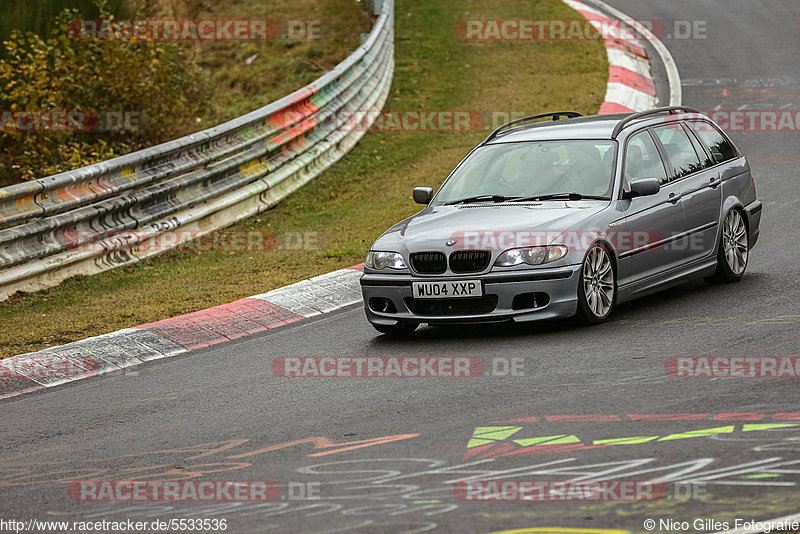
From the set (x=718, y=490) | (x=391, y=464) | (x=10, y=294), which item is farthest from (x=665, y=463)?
(x=10, y=294)

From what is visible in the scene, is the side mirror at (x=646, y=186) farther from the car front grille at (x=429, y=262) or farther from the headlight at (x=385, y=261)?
the headlight at (x=385, y=261)

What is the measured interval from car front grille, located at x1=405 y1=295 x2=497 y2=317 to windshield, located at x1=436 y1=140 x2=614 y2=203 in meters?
1.23

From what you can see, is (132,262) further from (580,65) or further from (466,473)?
(580,65)

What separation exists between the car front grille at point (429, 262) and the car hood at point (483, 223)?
5 cm

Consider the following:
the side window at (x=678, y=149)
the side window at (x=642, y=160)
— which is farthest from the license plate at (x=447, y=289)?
the side window at (x=678, y=149)

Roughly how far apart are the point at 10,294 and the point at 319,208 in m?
4.74

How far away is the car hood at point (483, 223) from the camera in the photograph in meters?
8.50

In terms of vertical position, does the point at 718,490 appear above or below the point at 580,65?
below

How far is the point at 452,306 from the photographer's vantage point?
8.49m

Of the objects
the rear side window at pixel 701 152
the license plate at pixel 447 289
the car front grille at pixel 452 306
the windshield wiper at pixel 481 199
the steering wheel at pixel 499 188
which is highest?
the rear side window at pixel 701 152

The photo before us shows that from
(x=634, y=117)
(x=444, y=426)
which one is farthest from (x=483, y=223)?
(x=444, y=426)

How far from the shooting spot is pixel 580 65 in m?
20.7

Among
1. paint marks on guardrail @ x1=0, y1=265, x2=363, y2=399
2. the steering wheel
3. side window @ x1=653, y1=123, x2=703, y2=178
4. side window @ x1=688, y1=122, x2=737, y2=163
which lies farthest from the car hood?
side window @ x1=688, y1=122, x2=737, y2=163

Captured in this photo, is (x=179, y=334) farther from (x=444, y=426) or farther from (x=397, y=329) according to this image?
(x=444, y=426)
